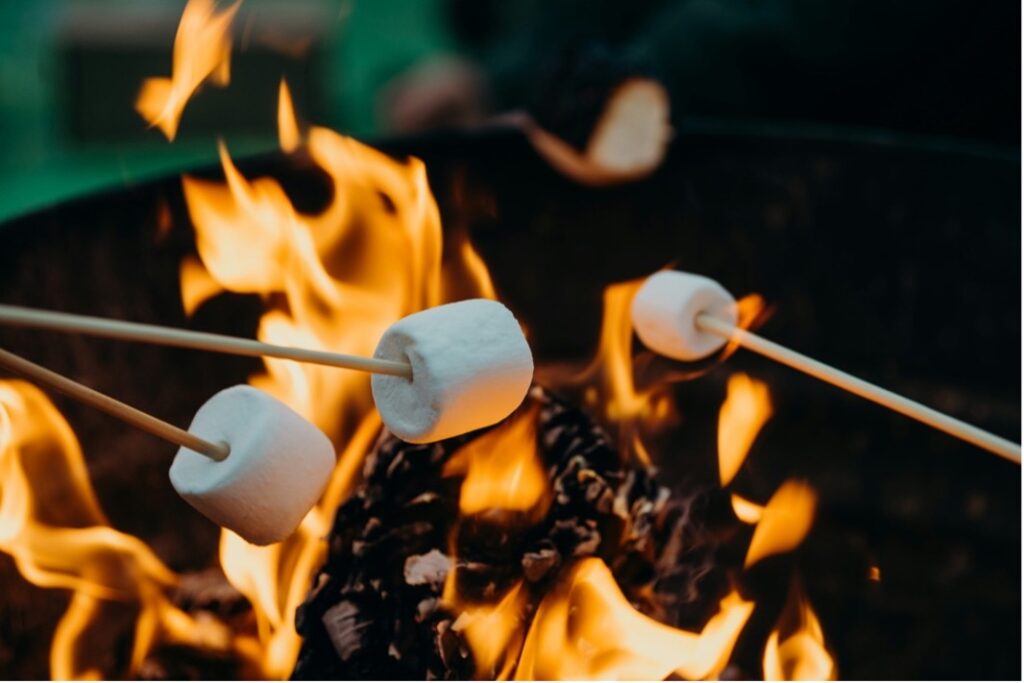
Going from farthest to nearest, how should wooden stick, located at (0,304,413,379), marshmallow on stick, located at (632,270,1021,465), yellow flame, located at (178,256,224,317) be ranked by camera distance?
1. yellow flame, located at (178,256,224,317)
2. marshmallow on stick, located at (632,270,1021,465)
3. wooden stick, located at (0,304,413,379)

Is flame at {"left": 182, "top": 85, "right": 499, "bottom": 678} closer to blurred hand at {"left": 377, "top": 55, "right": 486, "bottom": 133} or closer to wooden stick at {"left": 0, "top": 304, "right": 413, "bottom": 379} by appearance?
wooden stick at {"left": 0, "top": 304, "right": 413, "bottom": 379}

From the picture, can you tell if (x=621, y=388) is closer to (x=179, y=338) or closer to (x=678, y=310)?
(x=678, y=310)

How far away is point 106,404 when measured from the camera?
52 centimetres

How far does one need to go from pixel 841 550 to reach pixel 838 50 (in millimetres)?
613

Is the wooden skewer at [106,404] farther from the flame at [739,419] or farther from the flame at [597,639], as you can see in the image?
the flame at [739,419]

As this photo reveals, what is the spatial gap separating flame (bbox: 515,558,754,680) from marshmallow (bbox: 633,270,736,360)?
185 mm

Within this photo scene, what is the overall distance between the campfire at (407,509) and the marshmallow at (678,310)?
0.01 meters

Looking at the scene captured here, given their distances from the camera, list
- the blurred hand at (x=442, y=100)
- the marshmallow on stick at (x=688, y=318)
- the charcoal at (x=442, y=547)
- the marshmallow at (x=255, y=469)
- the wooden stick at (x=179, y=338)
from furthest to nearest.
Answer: the blurred hand at (x=442, y=100) < the marshmallow on stick at (x=688, y=318) < the charcoal at (x=442, y=547) < the marshmallow at (x=255, y=469) < the wooden stick at (x=179, y=338)

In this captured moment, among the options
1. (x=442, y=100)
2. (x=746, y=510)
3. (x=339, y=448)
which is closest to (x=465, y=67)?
(x=442, y=100)

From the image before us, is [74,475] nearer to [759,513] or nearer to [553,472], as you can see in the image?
[553,472]

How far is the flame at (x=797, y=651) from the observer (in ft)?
2.42

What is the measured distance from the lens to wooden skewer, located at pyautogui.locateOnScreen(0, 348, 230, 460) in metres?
0.50

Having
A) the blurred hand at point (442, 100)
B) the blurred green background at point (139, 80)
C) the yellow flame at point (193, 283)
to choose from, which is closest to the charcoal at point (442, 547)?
the yellow flame at point (193, 283)

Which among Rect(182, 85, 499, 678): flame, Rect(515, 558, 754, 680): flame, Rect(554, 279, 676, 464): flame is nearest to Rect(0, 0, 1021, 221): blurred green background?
Rect(182, 85, 499, 678): flame
